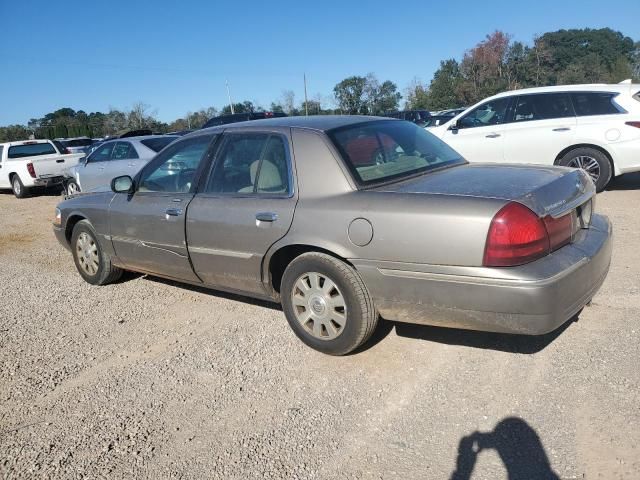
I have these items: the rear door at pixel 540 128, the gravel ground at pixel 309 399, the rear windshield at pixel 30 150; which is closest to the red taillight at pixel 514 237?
the gravel ground at pixel 309 399

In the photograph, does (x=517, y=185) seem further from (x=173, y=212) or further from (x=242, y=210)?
(x=173, y=212)

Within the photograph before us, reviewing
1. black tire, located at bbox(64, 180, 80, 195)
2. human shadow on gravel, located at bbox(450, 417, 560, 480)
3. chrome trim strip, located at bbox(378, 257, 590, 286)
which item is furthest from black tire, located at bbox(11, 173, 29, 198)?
human shadow on gravel, located at bbox(450, 417, 560, 480)

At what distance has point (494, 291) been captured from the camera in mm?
2785

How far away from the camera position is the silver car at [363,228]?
2816 millimetres

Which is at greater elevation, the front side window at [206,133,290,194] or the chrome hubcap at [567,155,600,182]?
the front side window at [206,133,290,194]

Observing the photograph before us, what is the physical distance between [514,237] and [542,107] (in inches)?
252

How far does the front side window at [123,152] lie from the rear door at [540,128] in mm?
7199

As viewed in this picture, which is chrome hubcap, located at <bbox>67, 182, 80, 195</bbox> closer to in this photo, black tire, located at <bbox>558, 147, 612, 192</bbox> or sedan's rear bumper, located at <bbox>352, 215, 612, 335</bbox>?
black tire, located at <bbox>558, 147, 612, 192</bbox>

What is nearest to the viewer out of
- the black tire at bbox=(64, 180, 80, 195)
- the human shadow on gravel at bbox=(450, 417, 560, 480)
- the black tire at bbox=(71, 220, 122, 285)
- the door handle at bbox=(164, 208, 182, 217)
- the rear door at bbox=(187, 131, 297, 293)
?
the human shadow on gravel at bbox=(450, 417, 560, 480)

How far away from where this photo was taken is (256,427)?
9.36ft

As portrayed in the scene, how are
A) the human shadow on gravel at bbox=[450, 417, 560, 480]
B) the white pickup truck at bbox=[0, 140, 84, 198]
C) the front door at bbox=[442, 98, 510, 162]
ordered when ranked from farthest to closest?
1. the white pickup truck at bbox=[0, 140, 84, 198]
2. the front door at bbox=[442, 98, 510, 162]
3. the human shadow on gravel at bbox=[450, 417, 560, 480]

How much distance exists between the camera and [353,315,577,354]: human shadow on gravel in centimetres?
347

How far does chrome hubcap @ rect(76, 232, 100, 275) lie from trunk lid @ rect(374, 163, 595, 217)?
3.46 metres

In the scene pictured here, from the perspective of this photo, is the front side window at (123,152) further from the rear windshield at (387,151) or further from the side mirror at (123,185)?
the rear windshield at (387,151)
